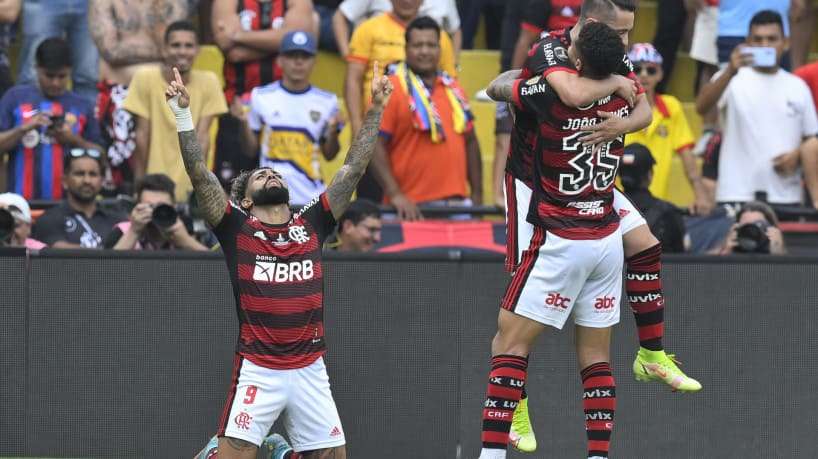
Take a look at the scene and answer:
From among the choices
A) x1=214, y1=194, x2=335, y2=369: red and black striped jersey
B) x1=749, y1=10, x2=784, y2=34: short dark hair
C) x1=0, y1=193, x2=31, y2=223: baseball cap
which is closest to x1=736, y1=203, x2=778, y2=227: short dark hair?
x1=749, y1=10, x2=784, y2=34: short dark hair

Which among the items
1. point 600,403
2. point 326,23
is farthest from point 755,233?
point 326,23

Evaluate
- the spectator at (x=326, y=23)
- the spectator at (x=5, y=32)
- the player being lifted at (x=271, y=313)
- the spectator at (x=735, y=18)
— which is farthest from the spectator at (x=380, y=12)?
the player being lifted at (x=271, y=313)

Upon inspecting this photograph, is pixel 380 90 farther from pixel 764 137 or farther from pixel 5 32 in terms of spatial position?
pixel 5 32

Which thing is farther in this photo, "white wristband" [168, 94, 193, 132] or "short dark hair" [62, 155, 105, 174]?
"short dark hair" [62, 155, 105, 174]

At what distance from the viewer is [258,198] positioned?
8938 mm

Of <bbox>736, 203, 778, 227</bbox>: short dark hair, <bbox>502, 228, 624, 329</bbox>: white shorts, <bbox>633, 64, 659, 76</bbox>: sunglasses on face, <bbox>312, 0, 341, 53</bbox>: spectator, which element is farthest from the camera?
<bbox>312, 0, 341, 53</bbox>: spectator

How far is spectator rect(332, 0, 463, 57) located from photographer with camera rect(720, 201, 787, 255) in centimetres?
327

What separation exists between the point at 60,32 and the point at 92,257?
349 centimetres

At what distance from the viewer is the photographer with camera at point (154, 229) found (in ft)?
35.3

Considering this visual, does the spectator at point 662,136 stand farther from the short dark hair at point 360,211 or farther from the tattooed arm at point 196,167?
the tattooed arm at point 196,167

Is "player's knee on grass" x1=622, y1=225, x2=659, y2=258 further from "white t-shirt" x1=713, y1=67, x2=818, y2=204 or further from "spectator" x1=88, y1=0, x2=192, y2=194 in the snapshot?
"spectator" x1=88, y1=0, x2=192, y2=194

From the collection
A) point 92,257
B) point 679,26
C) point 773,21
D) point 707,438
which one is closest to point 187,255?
point 92,257

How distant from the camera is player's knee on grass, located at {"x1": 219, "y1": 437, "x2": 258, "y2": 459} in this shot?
8.88m

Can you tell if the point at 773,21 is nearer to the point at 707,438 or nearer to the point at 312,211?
the point at 707,438
